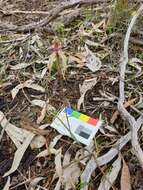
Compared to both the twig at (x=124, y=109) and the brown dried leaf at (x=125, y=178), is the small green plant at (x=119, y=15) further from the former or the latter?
the brown dried leaf at (x=125, y=178)

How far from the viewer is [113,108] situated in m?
1.98

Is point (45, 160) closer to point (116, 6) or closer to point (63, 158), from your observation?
point (63, 158)

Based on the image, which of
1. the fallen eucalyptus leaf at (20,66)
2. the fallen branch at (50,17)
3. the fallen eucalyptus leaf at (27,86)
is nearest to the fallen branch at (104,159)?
the fallen eucalyptus leaf at (27,86)

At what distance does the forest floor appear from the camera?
5.81 ft

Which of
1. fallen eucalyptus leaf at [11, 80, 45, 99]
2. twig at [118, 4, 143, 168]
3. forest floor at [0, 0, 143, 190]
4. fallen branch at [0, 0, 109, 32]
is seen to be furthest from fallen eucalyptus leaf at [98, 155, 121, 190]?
fallen branch at [0, 0, 109, 32]

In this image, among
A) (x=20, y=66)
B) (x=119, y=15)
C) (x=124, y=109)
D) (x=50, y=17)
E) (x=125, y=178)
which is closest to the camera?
(x=125, y=178)

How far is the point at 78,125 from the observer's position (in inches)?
75.0

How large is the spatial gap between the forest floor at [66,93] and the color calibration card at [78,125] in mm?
29

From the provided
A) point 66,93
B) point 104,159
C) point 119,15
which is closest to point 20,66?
point 66,93

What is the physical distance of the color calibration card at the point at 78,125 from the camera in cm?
186

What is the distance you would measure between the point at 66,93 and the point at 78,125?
0.78ft

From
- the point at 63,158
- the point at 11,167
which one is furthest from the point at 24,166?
the point at 63,158

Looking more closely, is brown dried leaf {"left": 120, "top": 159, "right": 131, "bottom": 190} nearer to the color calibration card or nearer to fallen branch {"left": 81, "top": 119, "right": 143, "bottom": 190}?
fallen branch {"left": 81, "top": 119, "right": 143, "bottom": 190}

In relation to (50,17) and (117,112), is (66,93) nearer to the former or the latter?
(117,112)
